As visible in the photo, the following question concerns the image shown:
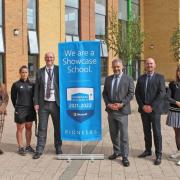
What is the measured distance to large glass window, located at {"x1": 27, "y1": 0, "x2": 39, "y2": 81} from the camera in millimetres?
27047

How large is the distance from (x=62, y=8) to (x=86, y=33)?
361 cm

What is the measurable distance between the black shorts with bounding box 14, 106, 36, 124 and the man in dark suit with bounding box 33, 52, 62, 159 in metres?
0.30

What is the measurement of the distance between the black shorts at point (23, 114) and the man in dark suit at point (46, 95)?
0.98 feet

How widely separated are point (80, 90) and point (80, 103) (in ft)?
0.80

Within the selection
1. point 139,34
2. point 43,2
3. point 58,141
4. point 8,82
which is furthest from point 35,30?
point 58,141

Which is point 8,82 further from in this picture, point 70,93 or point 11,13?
point 70,93

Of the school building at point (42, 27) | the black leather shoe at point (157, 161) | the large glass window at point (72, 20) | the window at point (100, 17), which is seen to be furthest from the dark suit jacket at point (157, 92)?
the window at point (100, 17)

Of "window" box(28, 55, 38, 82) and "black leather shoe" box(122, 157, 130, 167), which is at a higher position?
"window" box(28, 55, 38, 82)

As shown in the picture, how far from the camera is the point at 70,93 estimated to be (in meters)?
7.84

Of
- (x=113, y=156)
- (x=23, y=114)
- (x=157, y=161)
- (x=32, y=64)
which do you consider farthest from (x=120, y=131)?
(x=32, y=64)

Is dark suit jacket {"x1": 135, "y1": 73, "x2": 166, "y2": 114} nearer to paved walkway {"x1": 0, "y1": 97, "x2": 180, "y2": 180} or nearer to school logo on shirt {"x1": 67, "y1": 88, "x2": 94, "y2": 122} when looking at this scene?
paved walkway {"x1": 0, "y1": 97, "x2": 180, "y2": 180}

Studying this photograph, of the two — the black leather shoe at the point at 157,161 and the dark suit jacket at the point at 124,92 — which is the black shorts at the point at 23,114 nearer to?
the dark suit jacket at the point at 124,92

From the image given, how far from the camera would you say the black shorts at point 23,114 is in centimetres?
830

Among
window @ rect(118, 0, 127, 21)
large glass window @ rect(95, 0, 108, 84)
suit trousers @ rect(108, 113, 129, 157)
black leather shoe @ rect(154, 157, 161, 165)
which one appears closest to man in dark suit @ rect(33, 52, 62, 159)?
suit trousers @ rect(108, 113, 129, 157)
